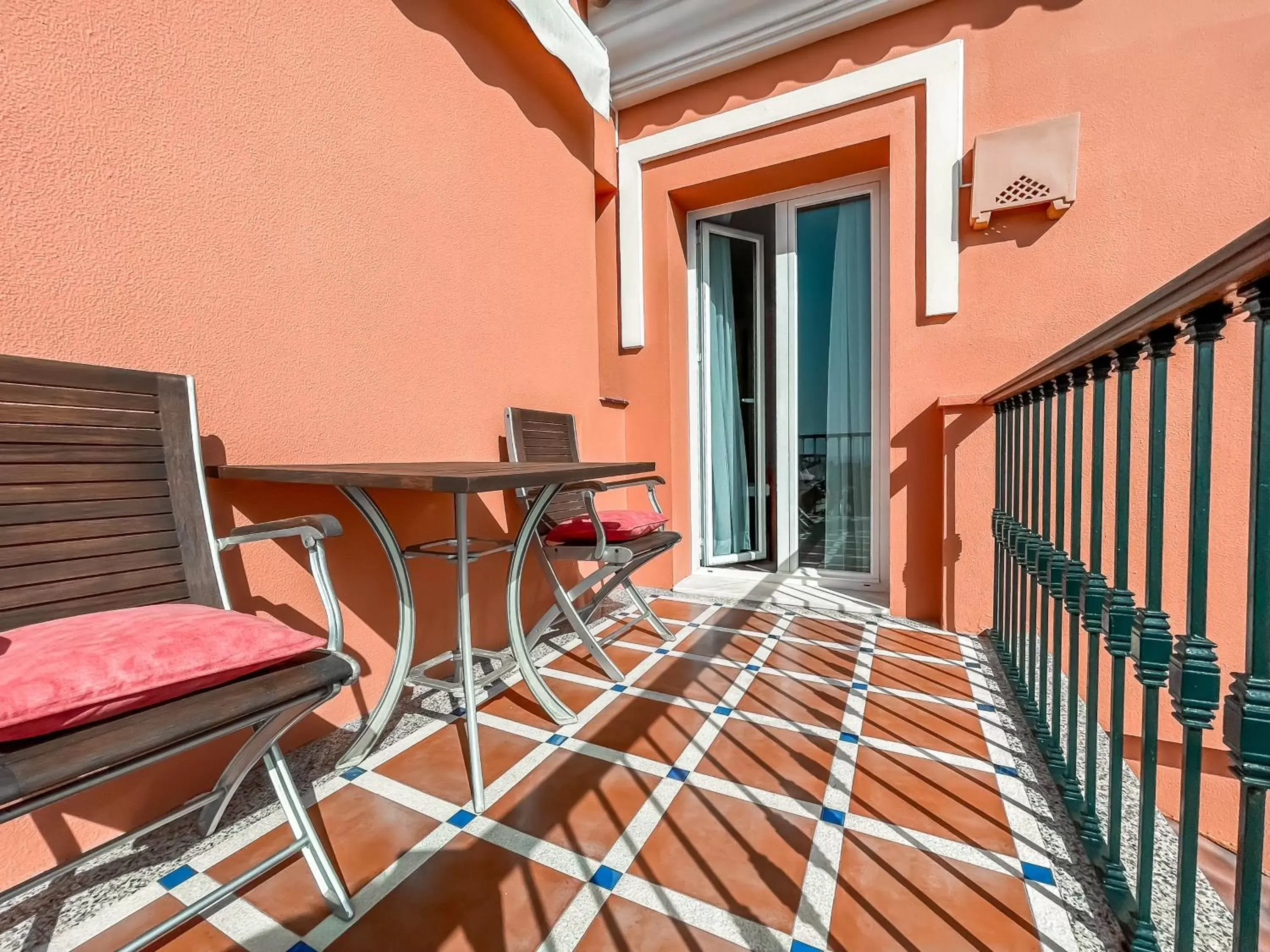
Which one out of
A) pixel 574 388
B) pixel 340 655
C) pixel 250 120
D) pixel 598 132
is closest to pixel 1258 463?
pixel 340 655

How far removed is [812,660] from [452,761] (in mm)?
1492

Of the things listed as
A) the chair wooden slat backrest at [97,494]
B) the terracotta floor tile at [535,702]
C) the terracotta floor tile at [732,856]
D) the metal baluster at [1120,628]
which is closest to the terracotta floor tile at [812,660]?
the terracotta floor tile at [535,702]

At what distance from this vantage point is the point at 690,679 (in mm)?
2188

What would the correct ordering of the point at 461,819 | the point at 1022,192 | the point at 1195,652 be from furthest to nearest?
the point at 1022,192, the point at 461,819, the point at 1195,652

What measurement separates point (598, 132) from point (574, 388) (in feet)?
5.37

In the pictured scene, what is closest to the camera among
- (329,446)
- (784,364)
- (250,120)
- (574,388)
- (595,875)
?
(595,875)

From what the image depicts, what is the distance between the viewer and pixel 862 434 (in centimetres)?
342

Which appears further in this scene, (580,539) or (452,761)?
(580,539)

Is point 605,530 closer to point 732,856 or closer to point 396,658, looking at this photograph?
point 396,658

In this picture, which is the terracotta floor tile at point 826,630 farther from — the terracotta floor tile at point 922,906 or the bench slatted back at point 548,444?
the terracotta floor tile at point 922,906

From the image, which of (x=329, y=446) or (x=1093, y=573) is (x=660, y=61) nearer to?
(x=329, y=446)

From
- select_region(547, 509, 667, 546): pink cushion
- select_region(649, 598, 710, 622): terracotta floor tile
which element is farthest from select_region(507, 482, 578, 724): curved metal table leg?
select_region(649, 598, 710, 622): terracotta floor tile

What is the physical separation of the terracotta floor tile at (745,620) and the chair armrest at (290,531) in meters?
2.05

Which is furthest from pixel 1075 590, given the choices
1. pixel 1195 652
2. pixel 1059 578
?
pixel 1195 652
